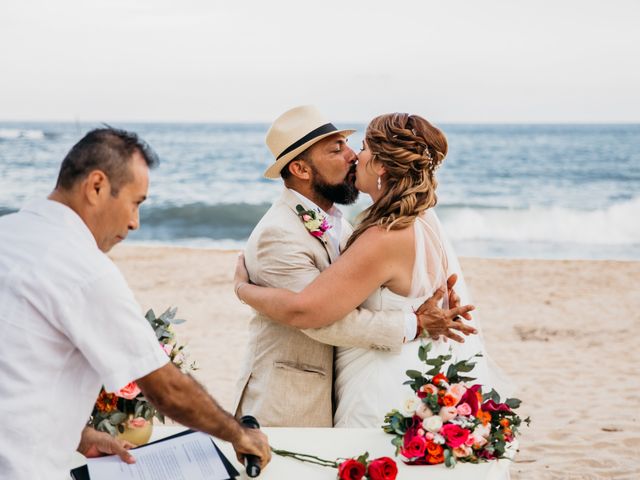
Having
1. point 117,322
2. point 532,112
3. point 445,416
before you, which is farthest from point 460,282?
point 532,112

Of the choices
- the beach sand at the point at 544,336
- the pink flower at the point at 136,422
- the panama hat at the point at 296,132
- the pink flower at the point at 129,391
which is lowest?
the beach sand at the point at 544,336

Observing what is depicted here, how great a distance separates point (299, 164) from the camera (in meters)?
3.57

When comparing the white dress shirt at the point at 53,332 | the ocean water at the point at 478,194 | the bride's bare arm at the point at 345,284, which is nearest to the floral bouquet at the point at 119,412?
the bride's bare arm at the point at 345,284

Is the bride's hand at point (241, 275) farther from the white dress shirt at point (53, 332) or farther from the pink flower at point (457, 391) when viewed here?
the white dress shirt at point (53, 332)

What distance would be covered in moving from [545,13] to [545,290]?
32822 millimetres

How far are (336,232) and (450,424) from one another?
1.24 metres

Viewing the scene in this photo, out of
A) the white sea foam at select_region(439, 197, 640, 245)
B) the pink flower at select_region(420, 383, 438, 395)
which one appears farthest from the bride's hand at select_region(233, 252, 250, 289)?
the white sea foam at select_region(439, 197, 640, 245)

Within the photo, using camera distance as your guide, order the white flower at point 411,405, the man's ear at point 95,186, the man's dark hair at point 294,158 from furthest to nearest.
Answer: the man's dark hair at point 294,158 < the white flower at point 411,405 < the man's ear at point 95,186

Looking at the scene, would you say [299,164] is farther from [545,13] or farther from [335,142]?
[545,13]

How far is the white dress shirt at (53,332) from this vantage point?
1867 millimetres

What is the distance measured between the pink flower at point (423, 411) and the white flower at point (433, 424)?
0.08 ft

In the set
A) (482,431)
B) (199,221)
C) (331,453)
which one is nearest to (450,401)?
(482,431)

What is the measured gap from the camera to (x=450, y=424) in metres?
2.62

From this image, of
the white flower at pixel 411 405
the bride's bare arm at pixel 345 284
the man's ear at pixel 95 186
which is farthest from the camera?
the bride's bare arm at pixel 345 284
